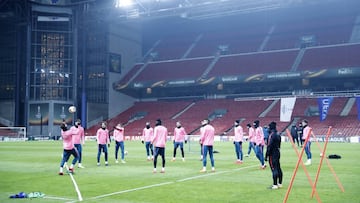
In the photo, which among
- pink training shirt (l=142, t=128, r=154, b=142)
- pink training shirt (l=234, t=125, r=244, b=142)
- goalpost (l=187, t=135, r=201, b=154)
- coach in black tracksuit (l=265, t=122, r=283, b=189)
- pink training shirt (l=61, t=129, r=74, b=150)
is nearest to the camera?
coach in black tracksuit (l=265, t=122, r=283, b=189)

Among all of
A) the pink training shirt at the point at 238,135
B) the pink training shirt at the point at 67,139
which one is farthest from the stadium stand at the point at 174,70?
the pink training shirt at the point at 67,139

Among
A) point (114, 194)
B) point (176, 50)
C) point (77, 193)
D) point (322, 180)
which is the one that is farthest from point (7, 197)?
point (176, 50)

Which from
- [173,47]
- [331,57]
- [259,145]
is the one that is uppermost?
[173,47]

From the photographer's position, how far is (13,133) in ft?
206

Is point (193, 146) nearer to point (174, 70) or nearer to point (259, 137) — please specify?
point (259, 137)

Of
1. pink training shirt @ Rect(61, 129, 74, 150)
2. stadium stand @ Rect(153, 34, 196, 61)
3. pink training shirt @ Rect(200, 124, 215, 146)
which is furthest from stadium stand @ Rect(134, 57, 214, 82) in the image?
pink training shirt @ Rect(61, 129, 74, 150)

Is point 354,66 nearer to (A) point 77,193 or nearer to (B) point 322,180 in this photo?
(B) point 322,180

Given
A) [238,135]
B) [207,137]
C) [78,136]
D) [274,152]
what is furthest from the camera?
[238,135]

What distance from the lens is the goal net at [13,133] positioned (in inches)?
2417

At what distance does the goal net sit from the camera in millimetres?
61391

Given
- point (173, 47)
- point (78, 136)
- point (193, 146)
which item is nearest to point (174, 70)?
point (173, 47)

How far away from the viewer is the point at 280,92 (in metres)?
64.6

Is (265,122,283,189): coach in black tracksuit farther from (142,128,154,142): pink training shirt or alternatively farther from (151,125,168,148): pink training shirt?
(142,128,154,142): pink training shirt

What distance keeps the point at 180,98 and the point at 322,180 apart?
5916cm
